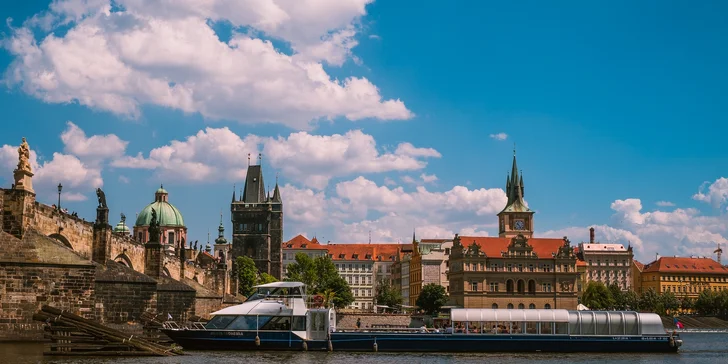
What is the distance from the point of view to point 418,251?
502ft

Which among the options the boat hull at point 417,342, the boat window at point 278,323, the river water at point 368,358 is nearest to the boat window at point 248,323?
the boat window at point 278,323

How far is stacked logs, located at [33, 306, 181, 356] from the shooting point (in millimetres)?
34000

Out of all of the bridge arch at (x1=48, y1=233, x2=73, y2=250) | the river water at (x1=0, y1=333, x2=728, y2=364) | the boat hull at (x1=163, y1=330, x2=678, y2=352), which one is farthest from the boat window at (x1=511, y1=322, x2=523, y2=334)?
the bridge arch at (x1=48, y1=233, x2=73, y2=250)

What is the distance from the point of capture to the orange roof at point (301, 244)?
174125mm

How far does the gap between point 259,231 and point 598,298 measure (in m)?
59.6

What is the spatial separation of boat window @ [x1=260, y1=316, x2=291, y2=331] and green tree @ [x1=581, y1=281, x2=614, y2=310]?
98.5 m

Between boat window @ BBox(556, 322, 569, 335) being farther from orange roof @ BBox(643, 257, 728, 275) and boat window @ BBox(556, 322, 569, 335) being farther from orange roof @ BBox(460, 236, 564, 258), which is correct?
orange roof @ BBox(643, 257, 728, 275)

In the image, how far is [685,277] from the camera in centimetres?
18400

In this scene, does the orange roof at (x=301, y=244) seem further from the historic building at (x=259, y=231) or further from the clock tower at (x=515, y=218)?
the clock tower at (x=515, y=218)

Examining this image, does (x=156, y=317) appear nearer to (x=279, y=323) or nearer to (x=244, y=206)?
(x=279, y=323)

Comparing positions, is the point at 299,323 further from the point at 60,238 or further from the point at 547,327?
the point at 547,327

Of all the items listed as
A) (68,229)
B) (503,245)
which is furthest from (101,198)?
(503,245)

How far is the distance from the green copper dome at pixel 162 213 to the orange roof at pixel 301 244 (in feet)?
84.5

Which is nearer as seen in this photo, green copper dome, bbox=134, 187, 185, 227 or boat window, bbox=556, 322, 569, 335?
boat window, bbox=556, 322, 569, 335
